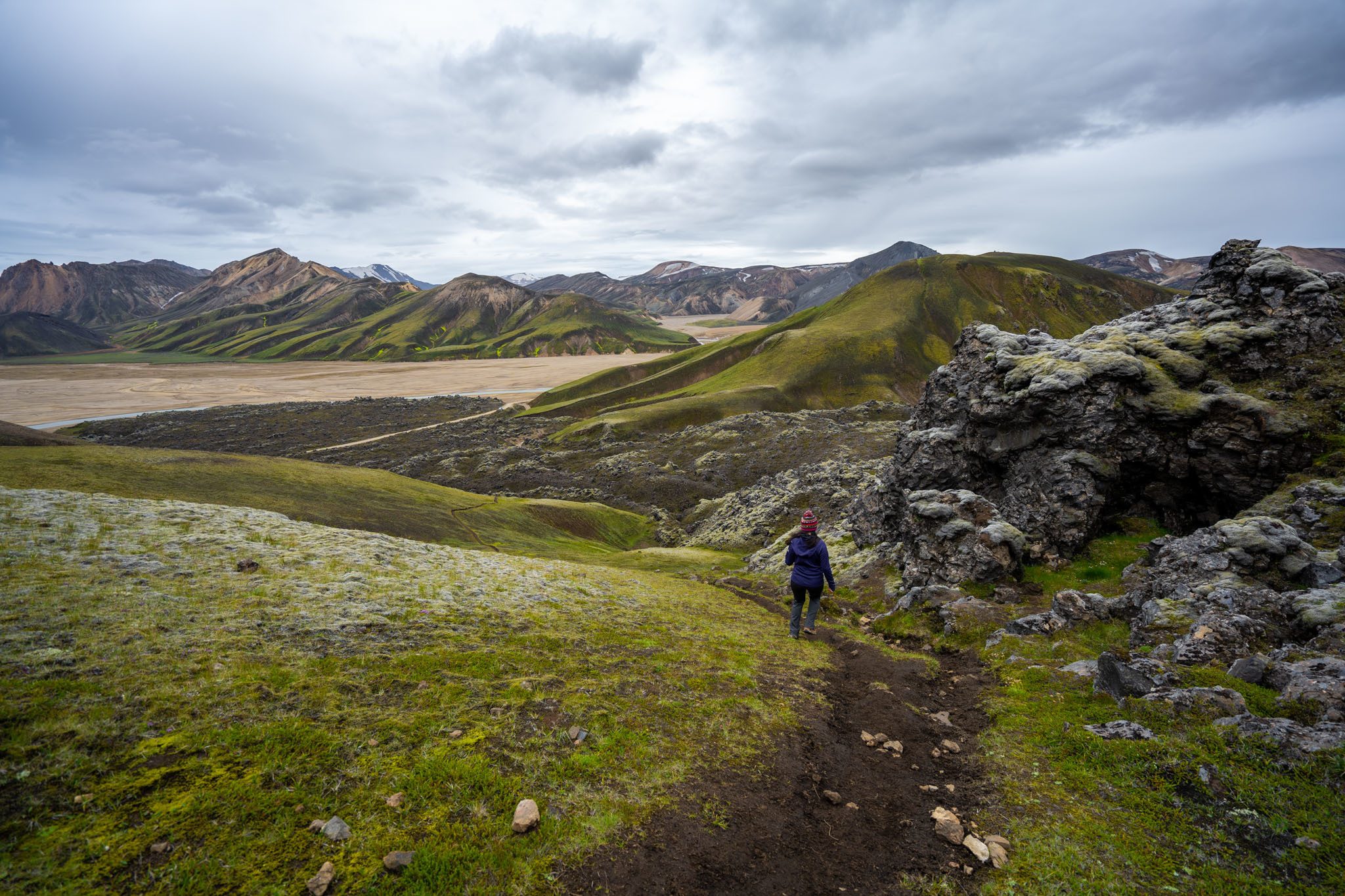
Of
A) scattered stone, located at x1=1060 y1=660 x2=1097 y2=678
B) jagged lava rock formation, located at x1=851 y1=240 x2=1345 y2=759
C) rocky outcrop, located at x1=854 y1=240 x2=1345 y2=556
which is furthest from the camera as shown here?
rocky outcrop, located at x1=854 y1=240 x2=1345 y2=556

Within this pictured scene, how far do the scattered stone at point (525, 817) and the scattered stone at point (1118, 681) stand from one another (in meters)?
15.7

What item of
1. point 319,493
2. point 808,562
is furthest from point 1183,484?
point 319,493

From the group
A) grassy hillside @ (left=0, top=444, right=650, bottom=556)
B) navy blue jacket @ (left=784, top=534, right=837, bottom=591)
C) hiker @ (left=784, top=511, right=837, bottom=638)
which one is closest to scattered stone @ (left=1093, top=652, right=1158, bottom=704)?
hiker @ (left=784, top=511, right=837, bottom=638)

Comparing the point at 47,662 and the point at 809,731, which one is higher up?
the point at 47,662

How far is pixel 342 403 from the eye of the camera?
18362 centimetres

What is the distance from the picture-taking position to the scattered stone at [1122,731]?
Answer: 42.9 feet

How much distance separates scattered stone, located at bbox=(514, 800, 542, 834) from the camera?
1018 cm

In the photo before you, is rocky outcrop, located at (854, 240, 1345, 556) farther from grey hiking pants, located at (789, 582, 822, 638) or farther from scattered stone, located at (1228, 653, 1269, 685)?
scattered stone, located at (1228, 653, 1269, 685)

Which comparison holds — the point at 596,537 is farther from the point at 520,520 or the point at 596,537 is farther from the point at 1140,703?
the point at 1140,703

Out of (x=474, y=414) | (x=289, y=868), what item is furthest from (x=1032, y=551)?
(x=474, y=414)

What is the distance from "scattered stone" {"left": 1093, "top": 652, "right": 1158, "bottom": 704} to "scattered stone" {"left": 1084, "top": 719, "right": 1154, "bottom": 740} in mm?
1190

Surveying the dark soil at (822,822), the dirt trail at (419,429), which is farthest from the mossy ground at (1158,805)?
the dirt trail at (419,429)

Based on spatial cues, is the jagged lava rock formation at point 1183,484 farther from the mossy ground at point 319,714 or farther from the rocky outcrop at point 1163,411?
the mossy ground at point 319,714

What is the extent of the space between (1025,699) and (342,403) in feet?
692
